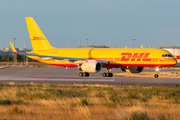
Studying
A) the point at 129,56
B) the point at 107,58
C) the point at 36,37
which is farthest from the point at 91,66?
the point at 36,37

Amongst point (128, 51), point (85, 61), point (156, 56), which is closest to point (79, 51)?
point (85, 61)

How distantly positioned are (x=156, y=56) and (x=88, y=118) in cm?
3075

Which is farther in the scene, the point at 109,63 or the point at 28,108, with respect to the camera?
the point at 109,63

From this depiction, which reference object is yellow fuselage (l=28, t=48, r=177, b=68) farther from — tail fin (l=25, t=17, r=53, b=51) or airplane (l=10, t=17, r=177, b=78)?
tail fin (l=25, t=17, r=53, b=51)

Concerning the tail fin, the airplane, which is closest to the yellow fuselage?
the airplane

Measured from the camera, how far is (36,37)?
4725cm

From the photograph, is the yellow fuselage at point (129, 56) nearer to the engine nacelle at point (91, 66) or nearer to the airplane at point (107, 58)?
the airplane at point (107, 58)

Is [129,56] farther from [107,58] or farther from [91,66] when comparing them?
[91,66]

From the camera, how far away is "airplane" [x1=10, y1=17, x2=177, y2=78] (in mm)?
40219

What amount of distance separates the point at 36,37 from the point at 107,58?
14361mm

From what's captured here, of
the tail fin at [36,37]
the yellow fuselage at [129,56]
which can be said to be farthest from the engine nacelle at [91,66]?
the tail fin at [36,37]

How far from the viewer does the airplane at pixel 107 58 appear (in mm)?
40219

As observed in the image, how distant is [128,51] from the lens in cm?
4134

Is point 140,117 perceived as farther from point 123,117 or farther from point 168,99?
point 168,99
